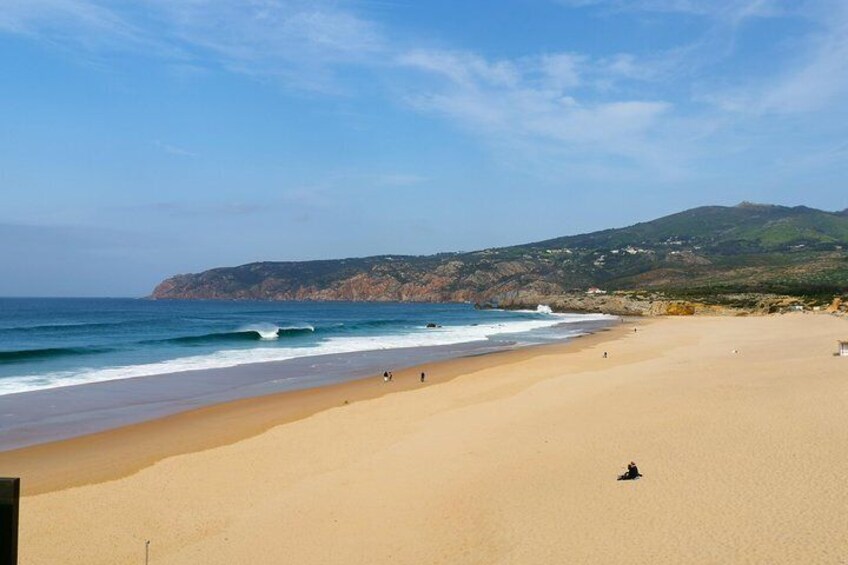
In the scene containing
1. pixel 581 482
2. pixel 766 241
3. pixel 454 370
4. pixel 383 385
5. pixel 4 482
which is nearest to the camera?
pixel 4 482

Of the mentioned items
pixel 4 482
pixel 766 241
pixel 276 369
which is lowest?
pixel 276 369

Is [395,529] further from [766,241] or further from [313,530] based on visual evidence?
[766,241]

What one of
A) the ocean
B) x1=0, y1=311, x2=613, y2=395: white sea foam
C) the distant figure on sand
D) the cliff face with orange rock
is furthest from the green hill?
the distant figure on sand

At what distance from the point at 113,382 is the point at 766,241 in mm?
181728

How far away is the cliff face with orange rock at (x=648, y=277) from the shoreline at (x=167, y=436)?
61.1m

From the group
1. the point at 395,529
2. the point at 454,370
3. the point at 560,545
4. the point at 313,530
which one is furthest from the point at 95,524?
the point at 454,370

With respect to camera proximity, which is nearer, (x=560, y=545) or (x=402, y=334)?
(x=560, y=545)

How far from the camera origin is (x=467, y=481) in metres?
11.8

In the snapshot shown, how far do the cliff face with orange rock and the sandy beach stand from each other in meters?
61.0

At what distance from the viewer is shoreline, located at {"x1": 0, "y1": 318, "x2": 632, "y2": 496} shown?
513 inches

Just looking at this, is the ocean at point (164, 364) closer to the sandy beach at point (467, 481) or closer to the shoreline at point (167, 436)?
the shoreline at point (167, 436)

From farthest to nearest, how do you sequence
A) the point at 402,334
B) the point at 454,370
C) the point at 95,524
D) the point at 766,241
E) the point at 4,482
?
the point at 766,241, the point at 402,334, the point at 454,370, the point at 95,524, the point at 4,482

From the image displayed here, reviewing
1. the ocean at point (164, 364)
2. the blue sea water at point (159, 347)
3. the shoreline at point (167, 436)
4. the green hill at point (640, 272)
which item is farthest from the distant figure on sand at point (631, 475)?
the green hill at point (640, 272)

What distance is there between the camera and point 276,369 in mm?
31734
